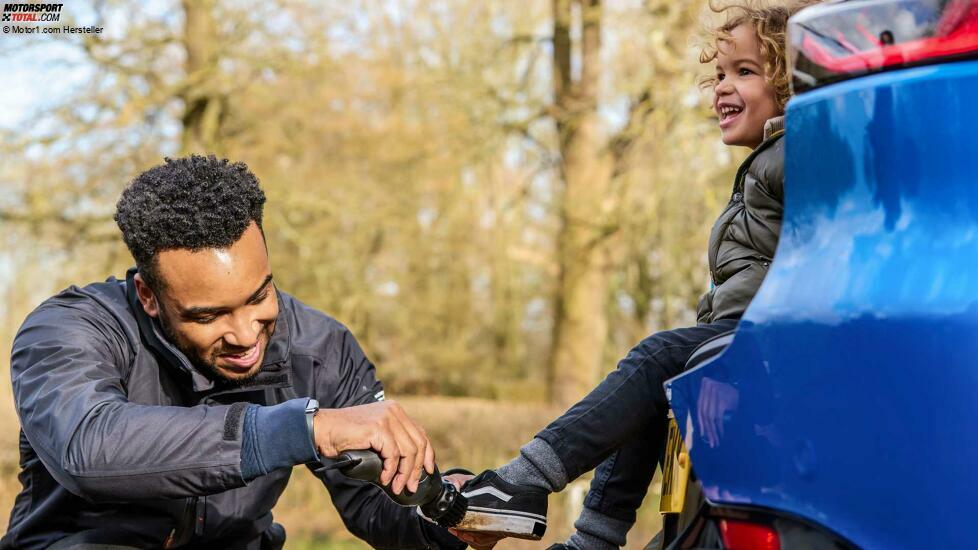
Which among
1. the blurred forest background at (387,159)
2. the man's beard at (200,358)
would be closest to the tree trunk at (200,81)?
the blurred forest background at (387,159)

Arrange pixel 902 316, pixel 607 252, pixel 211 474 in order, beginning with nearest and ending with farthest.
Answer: pixel 902 316, pixel 211 474, pixel 607 252

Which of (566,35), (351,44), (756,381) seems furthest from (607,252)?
(756,381)

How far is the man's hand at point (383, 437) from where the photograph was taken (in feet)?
7.36

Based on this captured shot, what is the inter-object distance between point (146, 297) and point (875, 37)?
1.90m

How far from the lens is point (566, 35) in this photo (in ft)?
45.0

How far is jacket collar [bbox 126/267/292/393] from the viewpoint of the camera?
8.82 feet

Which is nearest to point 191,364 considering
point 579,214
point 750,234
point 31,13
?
point 750,234

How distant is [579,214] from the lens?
A: 43.7ft

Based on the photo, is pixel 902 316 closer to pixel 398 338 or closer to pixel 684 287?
pixel 684 287

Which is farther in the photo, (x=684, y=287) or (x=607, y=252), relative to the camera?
(x=607, y=252)

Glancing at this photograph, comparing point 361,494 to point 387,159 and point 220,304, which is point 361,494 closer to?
point 220,304

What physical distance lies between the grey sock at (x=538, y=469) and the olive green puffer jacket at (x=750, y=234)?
50 centimetres

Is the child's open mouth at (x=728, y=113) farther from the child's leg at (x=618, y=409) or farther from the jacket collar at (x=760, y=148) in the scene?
the child's leg at (x=618, y=409)

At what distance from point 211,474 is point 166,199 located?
79 cm
